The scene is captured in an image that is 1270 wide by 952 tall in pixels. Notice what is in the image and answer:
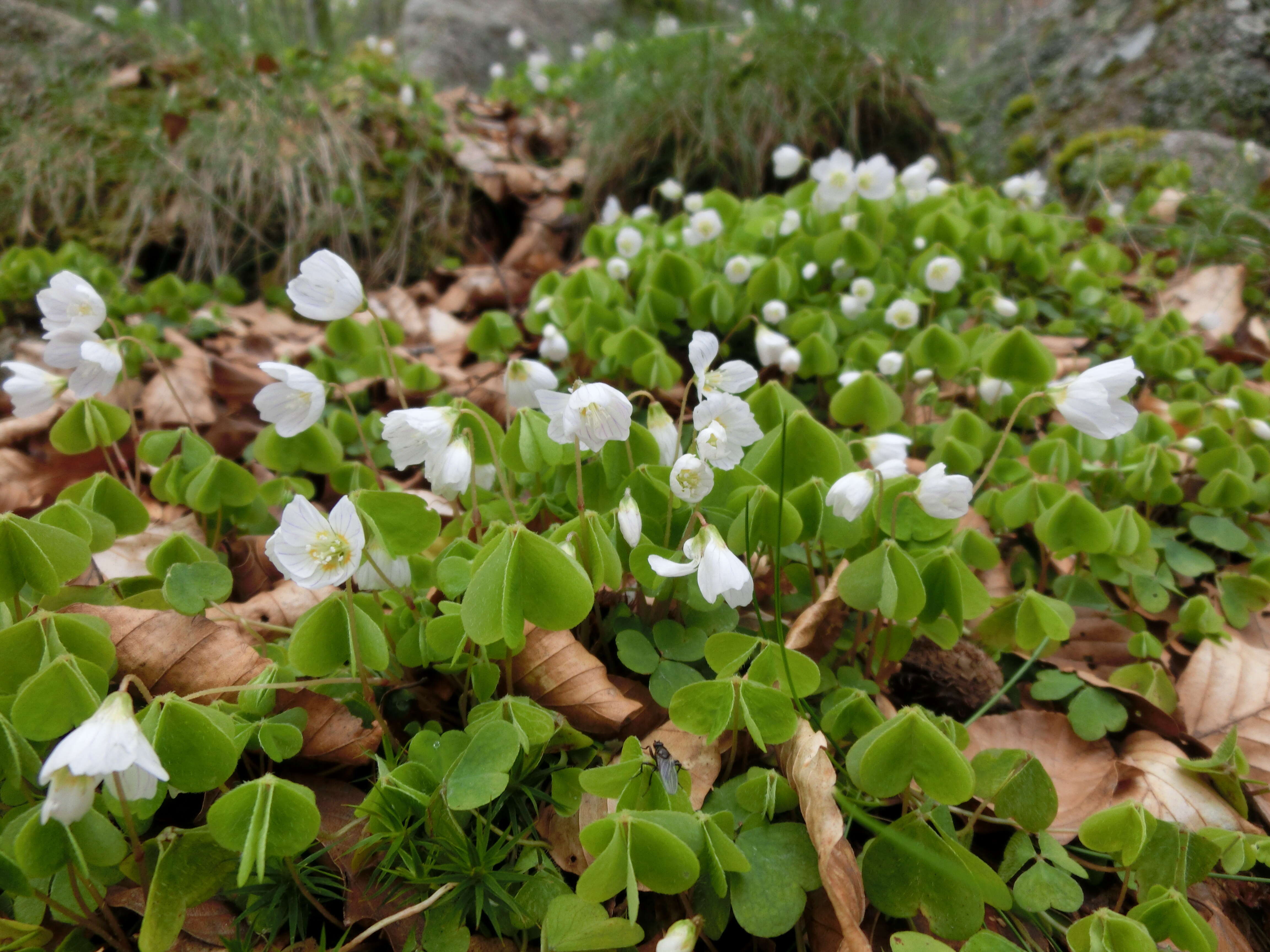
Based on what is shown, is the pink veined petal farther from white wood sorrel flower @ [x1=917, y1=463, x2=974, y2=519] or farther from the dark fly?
the dark fly

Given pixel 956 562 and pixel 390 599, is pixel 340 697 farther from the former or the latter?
pixel 956 562

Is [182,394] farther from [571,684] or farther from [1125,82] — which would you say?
[1125,82]

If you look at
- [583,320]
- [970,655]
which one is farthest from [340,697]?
[583,320]

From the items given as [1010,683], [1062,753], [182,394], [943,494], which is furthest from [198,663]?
[182,394]

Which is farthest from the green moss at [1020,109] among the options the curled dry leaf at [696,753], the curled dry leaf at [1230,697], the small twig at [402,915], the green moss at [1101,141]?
the small twig at [402,915]

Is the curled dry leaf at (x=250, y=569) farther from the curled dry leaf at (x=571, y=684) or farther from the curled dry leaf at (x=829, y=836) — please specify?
the curled dry leaf at (x=829, y=836)

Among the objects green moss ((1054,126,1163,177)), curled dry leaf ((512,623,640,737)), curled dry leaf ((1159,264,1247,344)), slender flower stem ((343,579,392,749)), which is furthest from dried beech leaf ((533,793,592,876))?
green moss ((1054,126,1163,177))
